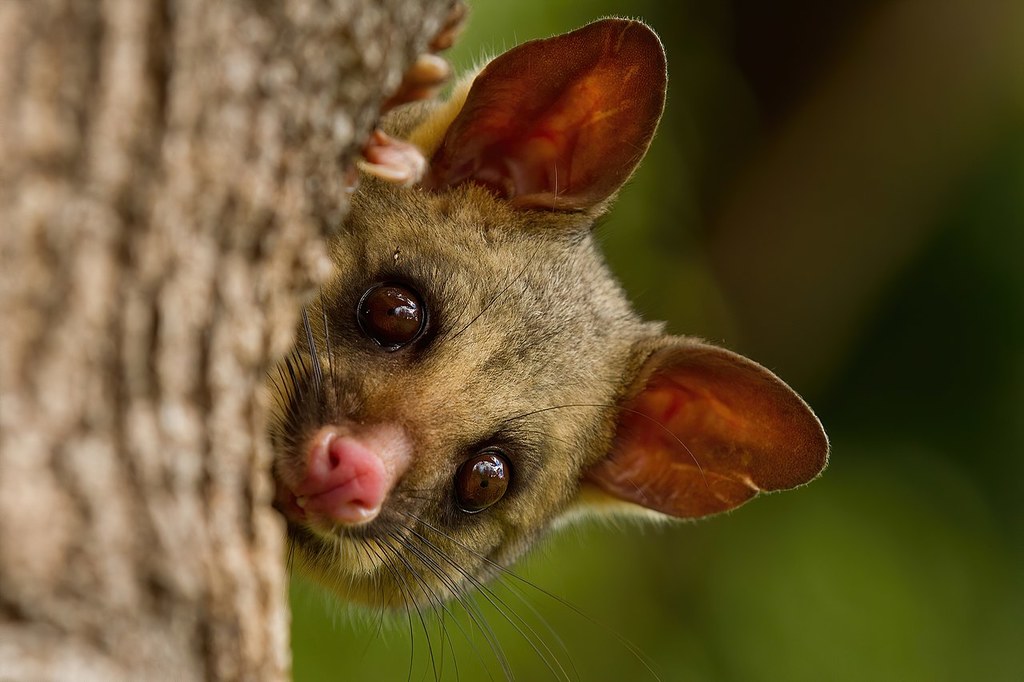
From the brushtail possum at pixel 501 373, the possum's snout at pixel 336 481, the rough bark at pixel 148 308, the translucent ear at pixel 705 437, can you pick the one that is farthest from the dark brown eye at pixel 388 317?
the rough bark at pixel 148 308

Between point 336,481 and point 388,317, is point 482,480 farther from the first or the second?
point 336,481

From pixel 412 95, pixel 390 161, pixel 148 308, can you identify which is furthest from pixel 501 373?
pixel 148 308

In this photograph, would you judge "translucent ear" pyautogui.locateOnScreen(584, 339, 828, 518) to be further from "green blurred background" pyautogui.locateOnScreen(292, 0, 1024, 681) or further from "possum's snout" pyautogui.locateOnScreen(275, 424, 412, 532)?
"green blurred background" pyautogui.locateOnScreen(292, 0, 1024, 681)

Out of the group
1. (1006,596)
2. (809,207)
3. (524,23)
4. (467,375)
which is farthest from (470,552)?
(1006,596)

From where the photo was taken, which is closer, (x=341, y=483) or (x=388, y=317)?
(x=341, y=483)

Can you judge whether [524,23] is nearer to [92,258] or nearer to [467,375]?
[467,375]

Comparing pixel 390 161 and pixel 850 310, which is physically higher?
pixel 390 161
